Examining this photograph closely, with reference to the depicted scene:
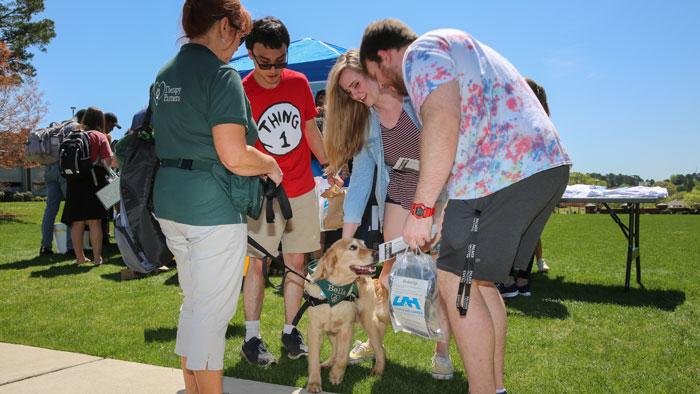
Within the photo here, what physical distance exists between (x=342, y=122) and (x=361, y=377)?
1.89 meters

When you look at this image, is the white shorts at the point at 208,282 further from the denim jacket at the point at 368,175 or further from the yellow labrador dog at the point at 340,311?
the denim jacket at the point at 368,175

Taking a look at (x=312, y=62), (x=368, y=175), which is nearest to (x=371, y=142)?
(x=368, y=175)

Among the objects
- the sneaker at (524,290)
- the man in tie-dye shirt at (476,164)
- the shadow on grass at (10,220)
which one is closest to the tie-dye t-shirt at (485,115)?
the man in tie-dye shirt at (476,164)

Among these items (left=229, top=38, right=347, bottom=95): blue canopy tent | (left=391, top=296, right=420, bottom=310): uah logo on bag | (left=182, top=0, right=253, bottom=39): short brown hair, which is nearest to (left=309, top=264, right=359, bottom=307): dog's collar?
(left=391, top=296, right=420, bottom=310): uah logo on bag

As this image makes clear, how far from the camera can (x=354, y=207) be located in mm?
→ 3869

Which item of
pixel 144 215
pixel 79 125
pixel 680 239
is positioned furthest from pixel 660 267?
pixel 79 125

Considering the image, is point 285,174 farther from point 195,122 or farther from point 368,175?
point 195,122

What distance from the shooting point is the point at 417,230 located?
224 cm

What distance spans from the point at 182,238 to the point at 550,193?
5.69ft

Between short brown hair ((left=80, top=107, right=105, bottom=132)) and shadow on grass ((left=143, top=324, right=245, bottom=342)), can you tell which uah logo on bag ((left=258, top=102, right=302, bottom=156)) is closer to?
shadow on grass ((left=143, top=324, right=245, bottom=342))

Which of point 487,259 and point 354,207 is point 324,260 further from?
point 487,259

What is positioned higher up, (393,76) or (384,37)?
(384,37)

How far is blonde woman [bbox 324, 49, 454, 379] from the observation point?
357 cm

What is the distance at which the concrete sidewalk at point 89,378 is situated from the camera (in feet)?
10.4
